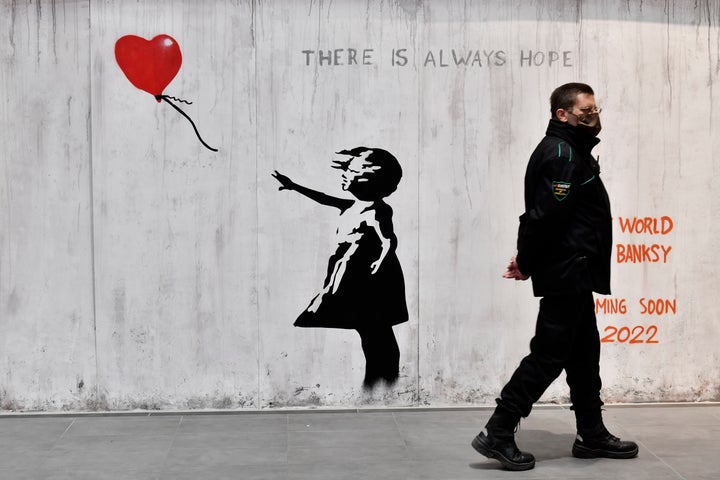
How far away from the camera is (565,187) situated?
5566 mm

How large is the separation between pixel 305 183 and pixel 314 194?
3.7 inches

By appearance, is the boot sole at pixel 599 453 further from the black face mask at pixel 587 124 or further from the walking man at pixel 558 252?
the black face mask at pixel 587 124

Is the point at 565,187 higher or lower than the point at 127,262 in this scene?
higher

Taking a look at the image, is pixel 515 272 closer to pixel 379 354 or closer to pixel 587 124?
pixel 587 124

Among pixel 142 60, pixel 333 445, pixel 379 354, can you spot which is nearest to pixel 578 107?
pixel 379 354

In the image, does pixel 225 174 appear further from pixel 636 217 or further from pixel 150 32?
pixel 636 217

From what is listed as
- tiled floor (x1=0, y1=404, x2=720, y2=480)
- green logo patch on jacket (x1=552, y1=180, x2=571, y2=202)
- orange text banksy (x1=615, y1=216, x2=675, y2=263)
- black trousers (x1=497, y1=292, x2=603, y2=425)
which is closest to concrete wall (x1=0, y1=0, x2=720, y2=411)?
orange text banksy (x1=615, y1=216, x2=675, y2=263)

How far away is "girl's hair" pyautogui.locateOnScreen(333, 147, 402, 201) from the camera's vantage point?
696 centimetres

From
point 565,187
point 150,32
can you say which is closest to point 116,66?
point 150,32

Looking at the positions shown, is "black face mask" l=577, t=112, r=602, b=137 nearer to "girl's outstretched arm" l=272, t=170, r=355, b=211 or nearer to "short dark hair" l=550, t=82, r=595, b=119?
"short dark hair" l=550, t=82, r=595, b=119

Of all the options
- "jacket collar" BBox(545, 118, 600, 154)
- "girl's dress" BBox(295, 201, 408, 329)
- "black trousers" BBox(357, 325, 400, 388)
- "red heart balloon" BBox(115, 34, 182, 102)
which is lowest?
"black trousers" BBox(357, 325, 400, 388)

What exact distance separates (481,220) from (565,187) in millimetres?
1486

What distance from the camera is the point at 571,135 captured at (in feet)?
18.7

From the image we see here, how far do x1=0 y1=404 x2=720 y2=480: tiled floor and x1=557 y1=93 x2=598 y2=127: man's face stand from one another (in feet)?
6.10
